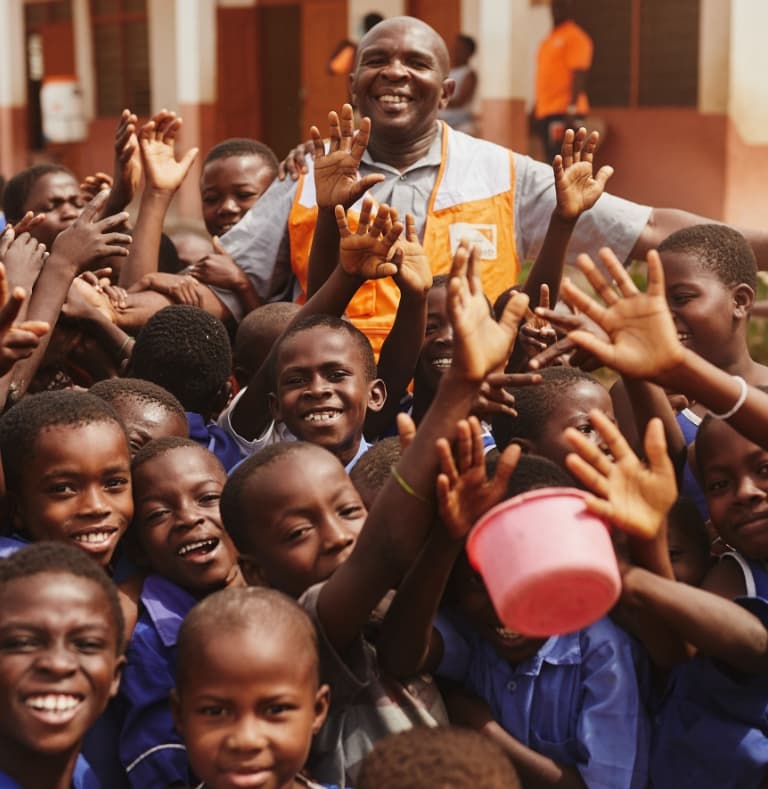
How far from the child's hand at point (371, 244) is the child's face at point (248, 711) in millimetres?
1276

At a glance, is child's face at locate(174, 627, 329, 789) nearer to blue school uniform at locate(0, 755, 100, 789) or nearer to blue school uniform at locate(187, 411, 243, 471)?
blue school uniform at locate(0, 755, 100, 789)

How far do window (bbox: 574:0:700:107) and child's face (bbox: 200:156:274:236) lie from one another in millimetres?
7262

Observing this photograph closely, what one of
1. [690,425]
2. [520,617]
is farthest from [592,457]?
[690,425]

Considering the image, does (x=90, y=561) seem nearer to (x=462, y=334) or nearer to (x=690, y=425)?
(x=462, y=334)

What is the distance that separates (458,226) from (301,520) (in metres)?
1.84

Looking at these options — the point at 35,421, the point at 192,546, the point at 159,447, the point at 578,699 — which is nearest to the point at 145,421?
the point at 159,447

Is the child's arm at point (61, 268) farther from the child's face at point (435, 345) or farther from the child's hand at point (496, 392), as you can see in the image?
the child's hand at point (496, 392)

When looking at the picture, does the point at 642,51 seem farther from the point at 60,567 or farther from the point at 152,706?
the point at 60,567

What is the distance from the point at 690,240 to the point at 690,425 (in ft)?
1.79

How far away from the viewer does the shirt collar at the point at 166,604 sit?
9.55 ft

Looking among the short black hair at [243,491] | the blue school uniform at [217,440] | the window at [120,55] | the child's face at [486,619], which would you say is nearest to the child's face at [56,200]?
the blue school uniform at [217,440]

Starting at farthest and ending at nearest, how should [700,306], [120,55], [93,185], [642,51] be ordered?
[120,55] → [642,51] → [93,185] → [700,306]

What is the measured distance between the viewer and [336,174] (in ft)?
12.6

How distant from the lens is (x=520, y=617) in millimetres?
2340
